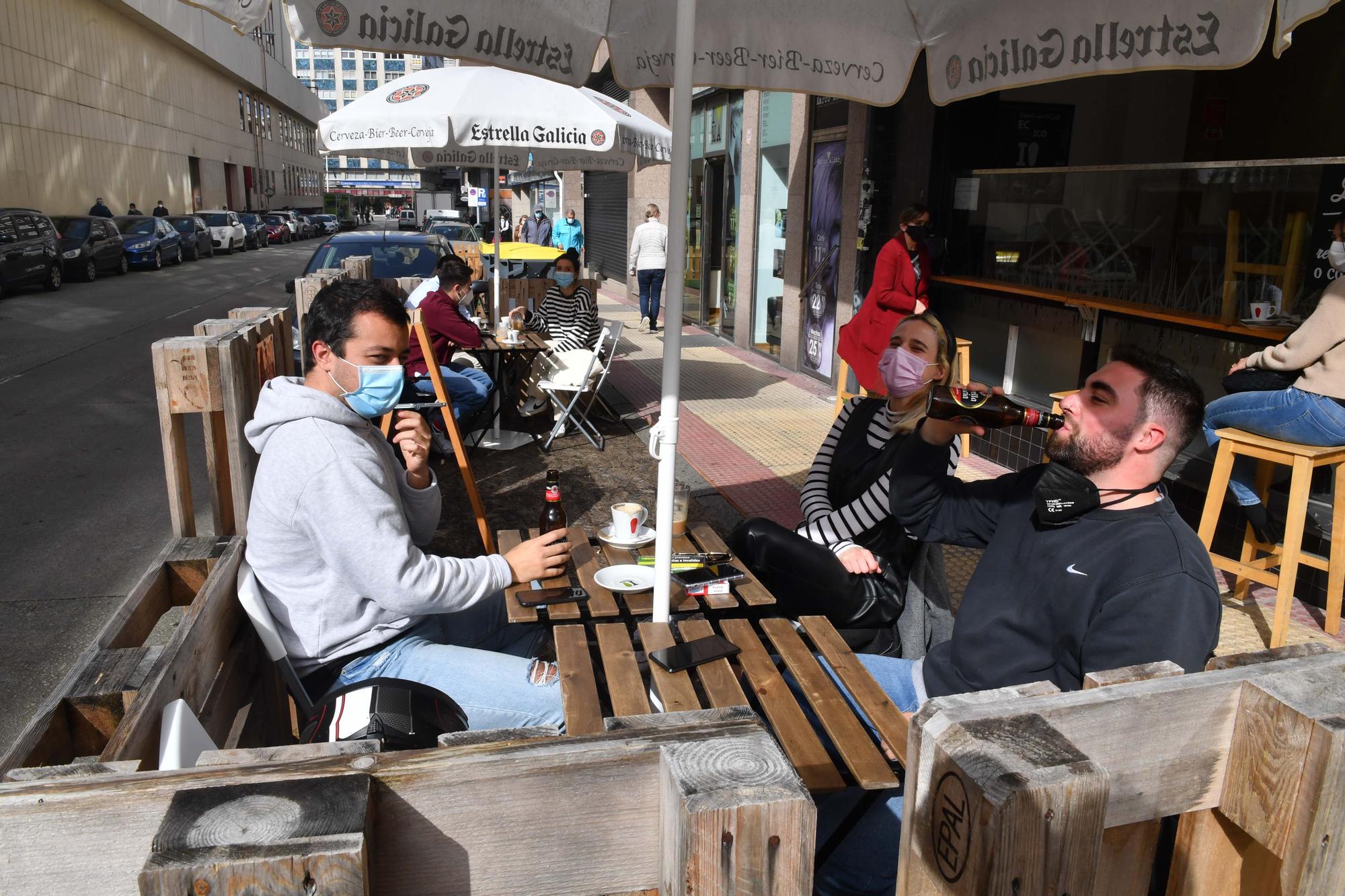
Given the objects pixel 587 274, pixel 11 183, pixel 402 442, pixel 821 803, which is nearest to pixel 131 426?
pixel 402 442

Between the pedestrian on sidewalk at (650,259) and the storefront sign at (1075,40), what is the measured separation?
11021 mm

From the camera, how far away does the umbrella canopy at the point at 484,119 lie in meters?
7.51

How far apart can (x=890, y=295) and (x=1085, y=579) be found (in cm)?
530

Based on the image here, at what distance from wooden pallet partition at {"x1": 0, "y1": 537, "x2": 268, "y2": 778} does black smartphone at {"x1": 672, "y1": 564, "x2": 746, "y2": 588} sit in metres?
1.31

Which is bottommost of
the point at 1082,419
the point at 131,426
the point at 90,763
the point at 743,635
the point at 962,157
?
the point at 131,426

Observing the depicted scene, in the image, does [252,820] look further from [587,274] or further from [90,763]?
[587,274]

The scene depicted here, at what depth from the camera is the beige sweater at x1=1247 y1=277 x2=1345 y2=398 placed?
4.23 meters

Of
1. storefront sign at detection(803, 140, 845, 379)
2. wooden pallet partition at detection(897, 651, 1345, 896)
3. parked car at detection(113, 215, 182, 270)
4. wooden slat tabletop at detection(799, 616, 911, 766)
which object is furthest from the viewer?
parked car at detection(113, 215, 182, 270)

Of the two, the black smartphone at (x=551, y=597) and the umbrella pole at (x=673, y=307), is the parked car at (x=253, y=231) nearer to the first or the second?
the black smartphone at (x=551, y=597)

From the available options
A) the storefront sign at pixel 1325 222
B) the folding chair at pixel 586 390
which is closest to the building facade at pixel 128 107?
the folding chair at pixel 586 390

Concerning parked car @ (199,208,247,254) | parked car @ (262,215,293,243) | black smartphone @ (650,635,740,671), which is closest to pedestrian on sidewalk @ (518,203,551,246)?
parked car @ (199,208,247,254)

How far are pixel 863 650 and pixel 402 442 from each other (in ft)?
6.02

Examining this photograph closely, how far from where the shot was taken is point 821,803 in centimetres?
229

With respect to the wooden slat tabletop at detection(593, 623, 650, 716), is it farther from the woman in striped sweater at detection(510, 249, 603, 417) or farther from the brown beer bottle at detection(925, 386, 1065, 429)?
the woman in striped sweater at detection(510, 249, 603, 417)
